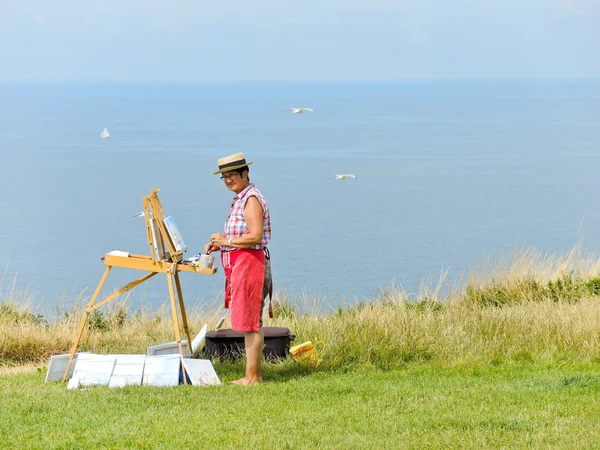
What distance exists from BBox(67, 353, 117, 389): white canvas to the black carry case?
1122mm

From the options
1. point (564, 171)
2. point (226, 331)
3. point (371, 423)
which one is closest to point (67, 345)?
point (226, 331)

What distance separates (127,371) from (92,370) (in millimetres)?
260

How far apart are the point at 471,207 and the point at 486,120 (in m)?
63.6

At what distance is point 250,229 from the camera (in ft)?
21.6

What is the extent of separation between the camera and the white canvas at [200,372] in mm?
6773

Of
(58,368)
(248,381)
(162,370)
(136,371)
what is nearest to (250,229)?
(248,381)

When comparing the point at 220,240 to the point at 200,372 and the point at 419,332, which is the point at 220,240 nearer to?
the point at 200,372

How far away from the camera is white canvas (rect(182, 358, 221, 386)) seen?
677 cm

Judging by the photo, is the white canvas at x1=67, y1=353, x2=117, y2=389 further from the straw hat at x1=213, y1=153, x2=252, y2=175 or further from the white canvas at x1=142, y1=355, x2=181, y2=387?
the straw hat at x1=213, y1=153, x2=252, y2=175

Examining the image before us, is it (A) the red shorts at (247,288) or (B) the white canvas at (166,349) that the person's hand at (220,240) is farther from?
(B) the white canvas at (166,349)

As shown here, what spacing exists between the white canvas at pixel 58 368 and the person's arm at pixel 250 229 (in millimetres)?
1500

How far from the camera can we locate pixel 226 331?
7938 mm

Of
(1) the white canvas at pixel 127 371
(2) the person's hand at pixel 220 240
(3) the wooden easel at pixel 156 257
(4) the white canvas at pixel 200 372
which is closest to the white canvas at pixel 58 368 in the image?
(3) the wooden easel at pixel 156 257

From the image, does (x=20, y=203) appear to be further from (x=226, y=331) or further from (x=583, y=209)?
(x=226, y=331)
